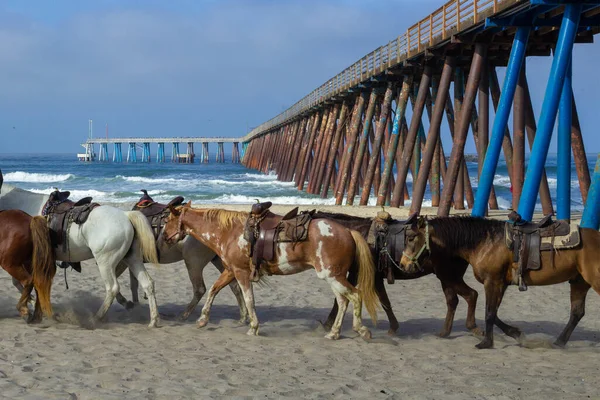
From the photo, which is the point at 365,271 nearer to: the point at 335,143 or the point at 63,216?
the point at 63,216

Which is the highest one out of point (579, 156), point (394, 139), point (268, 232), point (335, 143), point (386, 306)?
point (335, 143)

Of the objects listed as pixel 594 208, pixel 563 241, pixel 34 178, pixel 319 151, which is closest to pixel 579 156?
pixel 594 208

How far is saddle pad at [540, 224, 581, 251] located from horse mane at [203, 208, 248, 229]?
3.34 metres

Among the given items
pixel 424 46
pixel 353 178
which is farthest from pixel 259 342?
pixel 353 178

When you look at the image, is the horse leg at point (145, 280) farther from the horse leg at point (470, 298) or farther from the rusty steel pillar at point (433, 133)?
the rusty steel pillar at point (433, 133)

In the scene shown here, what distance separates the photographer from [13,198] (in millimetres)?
9625

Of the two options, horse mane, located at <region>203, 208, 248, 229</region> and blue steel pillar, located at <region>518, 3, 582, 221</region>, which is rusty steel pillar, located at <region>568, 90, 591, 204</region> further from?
horse mane, located at <region>203, 208, 248, 229</region>

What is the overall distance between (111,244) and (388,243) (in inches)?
127

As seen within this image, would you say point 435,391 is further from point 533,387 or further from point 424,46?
point 424,46

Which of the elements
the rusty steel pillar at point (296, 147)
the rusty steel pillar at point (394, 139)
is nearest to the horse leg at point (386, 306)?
the rusty steel pillar at point (394, 139)

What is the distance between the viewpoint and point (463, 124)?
1630 centimetres

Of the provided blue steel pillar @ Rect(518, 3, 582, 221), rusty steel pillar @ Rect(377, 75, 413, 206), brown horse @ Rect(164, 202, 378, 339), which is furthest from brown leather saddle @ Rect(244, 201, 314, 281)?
rusty steel pillar @ Rect(377, 75, 413, 206)

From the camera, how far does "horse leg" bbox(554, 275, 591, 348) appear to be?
816 cm

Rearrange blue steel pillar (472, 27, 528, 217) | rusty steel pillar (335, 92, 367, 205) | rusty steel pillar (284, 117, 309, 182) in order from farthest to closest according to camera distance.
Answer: rusty steel pillar (284, 117, 309, 182)
rusty steel pillar (335, 92, 367, 205)
blue steel pillar (472, 27, 528, 217)
